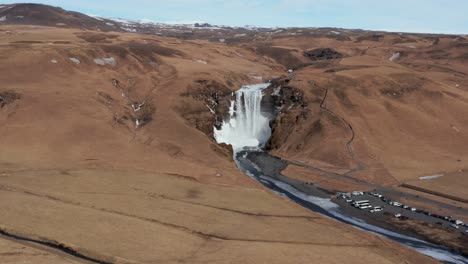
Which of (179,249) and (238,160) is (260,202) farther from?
(238,160)

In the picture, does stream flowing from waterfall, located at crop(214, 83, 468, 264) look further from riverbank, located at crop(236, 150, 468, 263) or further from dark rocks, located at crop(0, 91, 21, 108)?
dark rocks, located at crop(0, 91, 21, 108)

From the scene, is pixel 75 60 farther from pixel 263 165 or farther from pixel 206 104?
pixel 263 165

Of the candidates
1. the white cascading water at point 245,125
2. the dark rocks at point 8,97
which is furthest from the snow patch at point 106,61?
the white cascading water at point 245,125

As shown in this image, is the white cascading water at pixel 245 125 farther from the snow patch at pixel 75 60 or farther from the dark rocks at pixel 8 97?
the dark rocks at pixel 8 97

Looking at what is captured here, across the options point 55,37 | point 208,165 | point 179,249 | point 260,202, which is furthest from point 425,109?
point 55,37

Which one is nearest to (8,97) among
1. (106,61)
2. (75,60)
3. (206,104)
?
(75,60)

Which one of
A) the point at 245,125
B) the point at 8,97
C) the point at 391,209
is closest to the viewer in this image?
the point at 391,209

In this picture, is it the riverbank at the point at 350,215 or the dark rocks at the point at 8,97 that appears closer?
the riverbank at the point at 350,215
